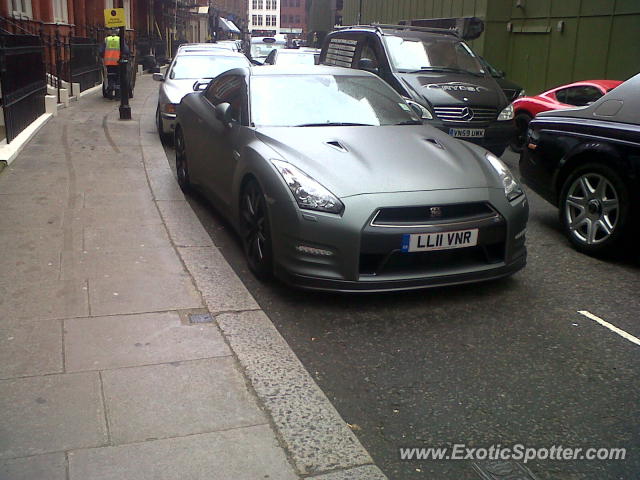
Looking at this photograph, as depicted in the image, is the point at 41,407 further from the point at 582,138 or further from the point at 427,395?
the point at 582,138

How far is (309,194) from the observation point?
184 inches

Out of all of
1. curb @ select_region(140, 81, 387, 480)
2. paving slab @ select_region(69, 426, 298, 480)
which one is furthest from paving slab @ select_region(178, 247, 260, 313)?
paving slab @ select_region(69, 426, 298, 480)

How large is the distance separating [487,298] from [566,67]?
50.1 ft

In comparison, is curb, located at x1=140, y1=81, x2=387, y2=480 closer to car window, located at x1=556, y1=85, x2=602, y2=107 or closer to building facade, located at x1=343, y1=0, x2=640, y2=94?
car window, located at x1=556, y1=85, x2=602, y2=107

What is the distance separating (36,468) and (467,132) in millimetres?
8173

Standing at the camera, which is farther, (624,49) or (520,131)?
(624,49)

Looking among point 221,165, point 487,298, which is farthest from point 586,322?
point 221,165

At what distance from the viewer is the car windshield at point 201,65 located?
41.6 ft

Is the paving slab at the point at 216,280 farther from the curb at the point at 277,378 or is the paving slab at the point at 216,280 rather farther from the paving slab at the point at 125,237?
the paving slab at the point at 125,237

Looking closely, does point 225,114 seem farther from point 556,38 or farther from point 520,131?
A: point 556,38

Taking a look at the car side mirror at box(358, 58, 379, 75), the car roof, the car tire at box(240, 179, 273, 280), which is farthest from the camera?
the car side mirror at box(358, 58, 379, 75)

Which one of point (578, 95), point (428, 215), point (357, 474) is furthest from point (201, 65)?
point (357, 474)

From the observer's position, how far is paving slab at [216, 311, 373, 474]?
10.0ft

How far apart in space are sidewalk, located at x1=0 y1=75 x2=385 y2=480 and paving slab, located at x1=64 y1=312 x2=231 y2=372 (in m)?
0.01
